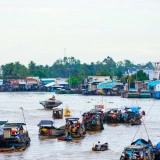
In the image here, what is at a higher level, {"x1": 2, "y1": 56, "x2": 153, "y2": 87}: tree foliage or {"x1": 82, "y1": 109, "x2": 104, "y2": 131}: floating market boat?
{"x1": 2, "y1": 56, "x2": 153, "y2": 87}: tree foliage

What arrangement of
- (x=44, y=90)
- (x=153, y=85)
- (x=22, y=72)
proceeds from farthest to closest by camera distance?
(x=22, y=72)
(x=44, y=90)
(x=153, y=85)

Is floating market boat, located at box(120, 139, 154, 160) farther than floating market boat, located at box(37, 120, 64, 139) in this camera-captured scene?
No

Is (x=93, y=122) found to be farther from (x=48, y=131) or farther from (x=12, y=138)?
(x=12, y=138)

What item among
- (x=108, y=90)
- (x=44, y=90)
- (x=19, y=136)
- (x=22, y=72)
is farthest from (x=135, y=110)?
(x=22, y=72)

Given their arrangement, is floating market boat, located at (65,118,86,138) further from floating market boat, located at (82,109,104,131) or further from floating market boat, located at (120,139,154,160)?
floating market boat, located at (120,139,154,160)

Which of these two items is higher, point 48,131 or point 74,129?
point 74,129

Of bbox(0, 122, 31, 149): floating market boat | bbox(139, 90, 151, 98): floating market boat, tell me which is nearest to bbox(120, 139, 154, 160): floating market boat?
bbox(0, 122, 31, 149): floating market boat

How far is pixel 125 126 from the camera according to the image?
39688mm

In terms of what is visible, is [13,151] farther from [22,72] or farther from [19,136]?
[22,72]

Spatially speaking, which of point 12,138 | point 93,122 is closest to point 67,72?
point 93,122

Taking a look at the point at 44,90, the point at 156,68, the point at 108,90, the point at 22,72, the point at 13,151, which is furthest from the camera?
the point at 22,72

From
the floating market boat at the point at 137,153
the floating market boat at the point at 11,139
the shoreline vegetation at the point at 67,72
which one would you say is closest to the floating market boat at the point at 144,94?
the shoreline vegetation at the point at 67,72

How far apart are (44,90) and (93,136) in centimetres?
9223

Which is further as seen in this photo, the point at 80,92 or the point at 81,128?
the point at 80,92
